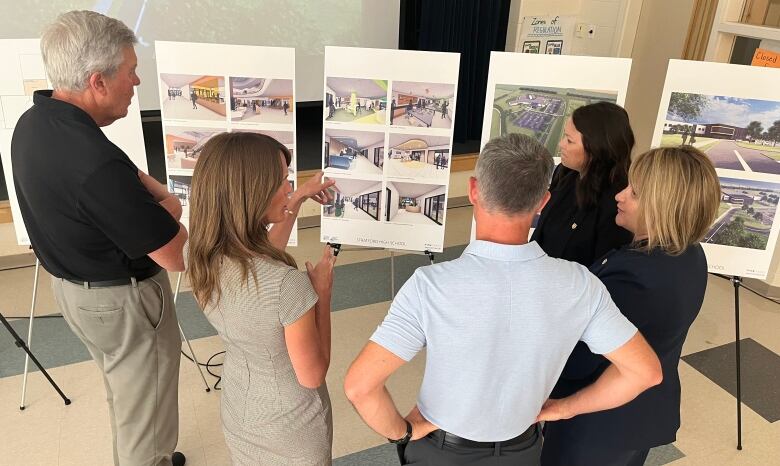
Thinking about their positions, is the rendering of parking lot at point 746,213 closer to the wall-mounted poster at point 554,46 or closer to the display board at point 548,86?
the display board at point 548,86

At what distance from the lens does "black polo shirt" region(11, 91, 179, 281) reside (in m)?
1.46

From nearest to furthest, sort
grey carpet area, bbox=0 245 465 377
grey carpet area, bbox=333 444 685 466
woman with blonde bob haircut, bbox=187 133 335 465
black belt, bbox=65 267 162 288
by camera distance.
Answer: woman with blonde bob haircut, bbox=187 133 335 465
black belt, bbox=65 267 162 288
grey carpet area, bbox=333 444 685 466
grey carpet area, bbox=0 245 465 377

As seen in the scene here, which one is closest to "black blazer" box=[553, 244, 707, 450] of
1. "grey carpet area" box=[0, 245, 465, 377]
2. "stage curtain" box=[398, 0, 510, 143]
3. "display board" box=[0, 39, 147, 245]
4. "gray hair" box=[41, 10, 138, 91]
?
"gray hair" box=[41, 10, 138, 91]

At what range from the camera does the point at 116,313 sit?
1.73 meters

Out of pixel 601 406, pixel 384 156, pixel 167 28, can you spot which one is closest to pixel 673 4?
pixel 384 156

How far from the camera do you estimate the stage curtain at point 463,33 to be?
4855 mm

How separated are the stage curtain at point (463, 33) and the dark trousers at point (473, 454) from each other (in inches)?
164

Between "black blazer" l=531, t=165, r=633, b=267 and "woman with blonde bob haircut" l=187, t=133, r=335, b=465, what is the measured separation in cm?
100

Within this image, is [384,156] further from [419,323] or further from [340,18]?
[340,18]

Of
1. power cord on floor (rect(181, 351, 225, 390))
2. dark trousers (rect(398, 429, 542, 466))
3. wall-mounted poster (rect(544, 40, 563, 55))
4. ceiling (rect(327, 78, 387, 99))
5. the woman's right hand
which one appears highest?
wall-mounted poster (rect(544, 40, 563, 55))

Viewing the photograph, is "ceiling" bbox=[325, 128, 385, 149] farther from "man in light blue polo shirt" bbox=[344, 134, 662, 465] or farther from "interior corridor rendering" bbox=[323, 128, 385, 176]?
"man in light blue polo shirt" bbox=[344, 134, 662, 465]

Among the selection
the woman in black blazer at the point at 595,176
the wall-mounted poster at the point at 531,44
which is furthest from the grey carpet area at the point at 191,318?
the wall-mounted poster at the point at 531,44

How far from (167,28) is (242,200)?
11.3 feet

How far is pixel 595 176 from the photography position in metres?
1.92
